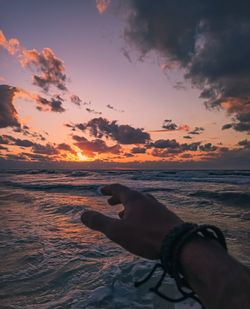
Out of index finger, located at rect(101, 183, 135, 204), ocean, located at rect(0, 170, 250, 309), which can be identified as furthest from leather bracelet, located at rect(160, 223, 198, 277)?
ocean, located at rect(0, 170, 250, 309)

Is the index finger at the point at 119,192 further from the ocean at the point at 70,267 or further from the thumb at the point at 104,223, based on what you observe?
the ocean at the point at 70,267

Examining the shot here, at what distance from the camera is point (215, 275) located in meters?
1.19

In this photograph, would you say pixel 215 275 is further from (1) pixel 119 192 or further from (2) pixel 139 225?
(1) pixel 119 192

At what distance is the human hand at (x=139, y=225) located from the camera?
4.73 feet

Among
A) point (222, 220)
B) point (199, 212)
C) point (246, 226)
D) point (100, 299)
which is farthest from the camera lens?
point (199, 212)

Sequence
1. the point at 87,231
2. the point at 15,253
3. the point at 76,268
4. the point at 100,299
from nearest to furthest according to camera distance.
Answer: the point at 100,299
the point at 76,268
the point at 15,253
the point at 87,231

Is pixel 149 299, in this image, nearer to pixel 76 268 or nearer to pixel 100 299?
pixel 100 299

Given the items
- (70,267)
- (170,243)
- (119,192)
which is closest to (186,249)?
(170,243)

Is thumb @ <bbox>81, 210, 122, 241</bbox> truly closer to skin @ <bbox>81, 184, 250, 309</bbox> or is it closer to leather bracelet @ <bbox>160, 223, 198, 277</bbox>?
skin @ <bbox>81, 184, 250, 309</bbox>

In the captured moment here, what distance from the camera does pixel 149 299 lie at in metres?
3.39

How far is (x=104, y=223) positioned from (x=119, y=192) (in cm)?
28

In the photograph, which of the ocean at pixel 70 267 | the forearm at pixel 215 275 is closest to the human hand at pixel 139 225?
the forearm at pixel 215 275

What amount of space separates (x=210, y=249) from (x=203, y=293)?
19 cm

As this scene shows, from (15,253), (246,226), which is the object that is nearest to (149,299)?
(15,253)
